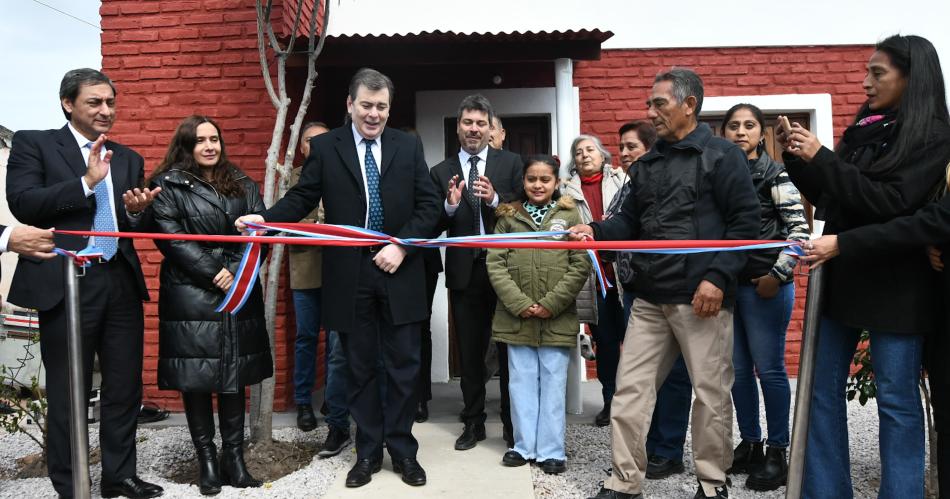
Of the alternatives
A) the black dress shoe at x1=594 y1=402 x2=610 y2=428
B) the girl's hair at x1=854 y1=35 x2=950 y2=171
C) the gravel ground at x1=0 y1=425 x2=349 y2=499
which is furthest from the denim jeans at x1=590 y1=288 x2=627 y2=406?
the girl's hair at x1=854 y1=35 x2=950 y2=171

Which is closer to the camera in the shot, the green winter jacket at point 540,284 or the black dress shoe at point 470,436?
the green winter jacket at point 540,284

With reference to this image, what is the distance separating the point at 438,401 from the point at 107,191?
→ 121 inches

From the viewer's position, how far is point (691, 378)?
3.41m

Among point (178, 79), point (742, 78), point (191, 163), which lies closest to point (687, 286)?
point (191, 163)

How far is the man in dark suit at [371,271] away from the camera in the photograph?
3842 mm

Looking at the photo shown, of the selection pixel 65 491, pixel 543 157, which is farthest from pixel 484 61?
pixel 65 491

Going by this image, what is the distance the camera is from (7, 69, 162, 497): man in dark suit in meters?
3.53

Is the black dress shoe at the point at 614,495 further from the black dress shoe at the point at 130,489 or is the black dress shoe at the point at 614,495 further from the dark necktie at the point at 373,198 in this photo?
the black dress shoe at the point at 130,489

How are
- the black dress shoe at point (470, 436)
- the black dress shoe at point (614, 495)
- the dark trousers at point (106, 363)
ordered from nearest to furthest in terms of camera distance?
the black dress shoe at point (614, 495) → the dark trousers at point (106, 363) → the black dress shoe at point (470, 436)

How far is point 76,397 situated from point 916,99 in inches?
143

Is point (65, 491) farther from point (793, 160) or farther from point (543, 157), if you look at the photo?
point (793, 160)

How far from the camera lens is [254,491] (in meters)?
3.88

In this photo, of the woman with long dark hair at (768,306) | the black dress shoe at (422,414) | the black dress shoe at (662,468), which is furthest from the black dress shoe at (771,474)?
the black dress shoe at (422,414)

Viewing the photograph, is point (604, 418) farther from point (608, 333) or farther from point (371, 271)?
point (371, 271)
